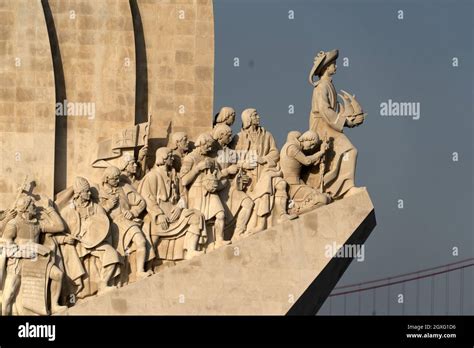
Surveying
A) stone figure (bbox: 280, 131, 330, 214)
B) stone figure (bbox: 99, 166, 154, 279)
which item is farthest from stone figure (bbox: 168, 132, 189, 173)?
stone figure (bbox: 280, 131, 330, 214)

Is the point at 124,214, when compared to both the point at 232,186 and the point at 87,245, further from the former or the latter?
the point at 232,186

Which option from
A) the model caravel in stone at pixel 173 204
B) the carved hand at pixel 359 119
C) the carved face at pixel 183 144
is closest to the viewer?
the model caravel in stone at pixel 173 204

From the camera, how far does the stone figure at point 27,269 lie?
3078 cm

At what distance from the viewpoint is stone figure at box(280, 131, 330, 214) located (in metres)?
31.8

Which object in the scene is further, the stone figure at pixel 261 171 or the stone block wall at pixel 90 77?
the stone block wall at pixel 90 77

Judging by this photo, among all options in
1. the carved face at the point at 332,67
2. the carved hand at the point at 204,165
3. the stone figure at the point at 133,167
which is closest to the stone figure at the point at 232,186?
the carved hand at the point at 204,165

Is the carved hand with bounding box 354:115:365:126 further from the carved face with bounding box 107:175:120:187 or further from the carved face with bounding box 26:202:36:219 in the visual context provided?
the carved face with bounding box 26:202:36:219

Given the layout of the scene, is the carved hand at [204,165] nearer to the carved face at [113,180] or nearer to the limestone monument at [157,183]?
the limestone monument at [157,183]

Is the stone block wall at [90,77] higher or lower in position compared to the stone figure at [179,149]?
higher

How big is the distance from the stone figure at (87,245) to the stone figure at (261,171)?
5.92 ft

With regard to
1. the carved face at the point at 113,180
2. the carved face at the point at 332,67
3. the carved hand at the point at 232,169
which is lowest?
the carved face at the point at 113,180

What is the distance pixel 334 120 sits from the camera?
106ft

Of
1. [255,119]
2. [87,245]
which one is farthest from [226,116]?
[87,245]
